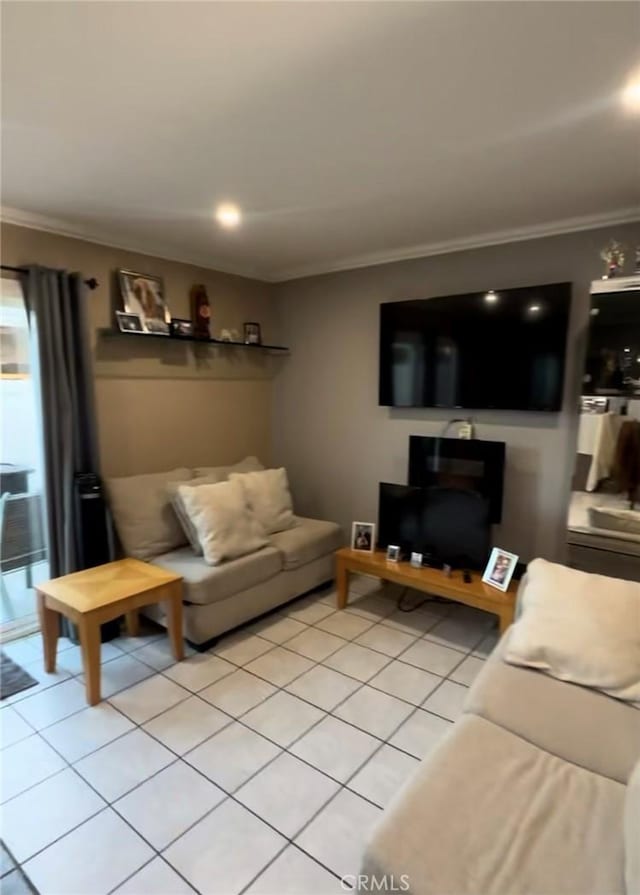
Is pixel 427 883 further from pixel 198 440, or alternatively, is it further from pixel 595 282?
pixel 198 440

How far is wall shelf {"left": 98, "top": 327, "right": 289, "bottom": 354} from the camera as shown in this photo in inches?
125

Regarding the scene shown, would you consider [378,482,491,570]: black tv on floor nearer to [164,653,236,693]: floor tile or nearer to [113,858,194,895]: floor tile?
[164,653,236,693]: floor tile

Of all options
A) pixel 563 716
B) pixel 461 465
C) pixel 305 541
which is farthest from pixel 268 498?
pixel 563 716

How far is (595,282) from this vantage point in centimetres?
266

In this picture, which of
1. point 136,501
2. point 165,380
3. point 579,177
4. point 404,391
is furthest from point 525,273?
point 136,501

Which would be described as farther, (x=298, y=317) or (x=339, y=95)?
(x=298, y=317)

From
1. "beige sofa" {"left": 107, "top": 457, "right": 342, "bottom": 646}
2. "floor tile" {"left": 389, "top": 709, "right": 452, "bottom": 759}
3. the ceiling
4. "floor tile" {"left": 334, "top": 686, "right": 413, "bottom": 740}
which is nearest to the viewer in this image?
the ceiling

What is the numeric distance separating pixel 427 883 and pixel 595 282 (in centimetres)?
273

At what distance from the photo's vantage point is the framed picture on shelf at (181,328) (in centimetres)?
347

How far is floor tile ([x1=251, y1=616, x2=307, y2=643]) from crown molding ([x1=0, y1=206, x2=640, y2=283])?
8.44ft

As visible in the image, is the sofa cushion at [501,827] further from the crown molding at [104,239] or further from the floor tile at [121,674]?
the crown molding at [104,239]

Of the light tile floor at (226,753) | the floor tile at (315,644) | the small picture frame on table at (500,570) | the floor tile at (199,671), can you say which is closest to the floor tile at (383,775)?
the light tile floor at (226,753)

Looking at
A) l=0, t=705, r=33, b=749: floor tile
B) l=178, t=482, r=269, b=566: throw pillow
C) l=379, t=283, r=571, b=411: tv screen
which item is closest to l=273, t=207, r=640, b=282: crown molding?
l=379, t=283, r=571, b=411: tv screen

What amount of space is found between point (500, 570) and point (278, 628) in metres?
1.38
